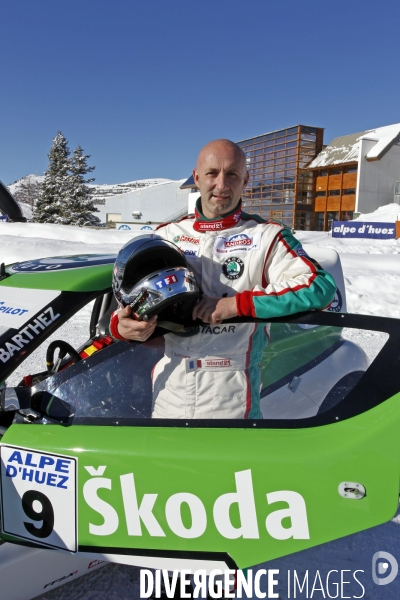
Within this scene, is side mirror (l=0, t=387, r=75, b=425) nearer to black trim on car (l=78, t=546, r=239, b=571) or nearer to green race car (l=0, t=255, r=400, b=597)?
green race car (l=0, t=255, r=400, b=597)

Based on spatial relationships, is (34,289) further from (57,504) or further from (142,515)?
(142,515)

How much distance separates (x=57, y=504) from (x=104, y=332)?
4.03 feet

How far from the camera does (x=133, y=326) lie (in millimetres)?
1527

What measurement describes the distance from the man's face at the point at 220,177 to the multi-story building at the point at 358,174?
30.4m

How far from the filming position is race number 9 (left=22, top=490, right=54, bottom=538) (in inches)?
57.0

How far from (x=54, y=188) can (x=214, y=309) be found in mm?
34950

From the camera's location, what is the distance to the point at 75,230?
54.6 ft

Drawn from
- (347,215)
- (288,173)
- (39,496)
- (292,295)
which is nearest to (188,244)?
(292,295)

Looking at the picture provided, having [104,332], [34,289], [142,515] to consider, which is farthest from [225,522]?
[104,332]

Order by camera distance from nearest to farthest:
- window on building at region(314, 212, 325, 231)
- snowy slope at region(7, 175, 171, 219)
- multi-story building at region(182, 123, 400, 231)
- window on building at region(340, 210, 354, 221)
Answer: multi-story building at region(182, 123, 400, 231) → window on building at region(340, 210, 354, 221) → window on building at region(314, 212, 325, 231) → snowy slope at region(7, 175, 171, 219)

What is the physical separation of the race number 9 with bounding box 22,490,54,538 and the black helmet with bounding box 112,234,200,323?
2.13 ft

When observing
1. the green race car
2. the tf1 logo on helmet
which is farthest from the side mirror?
the tf1 logo on helmet

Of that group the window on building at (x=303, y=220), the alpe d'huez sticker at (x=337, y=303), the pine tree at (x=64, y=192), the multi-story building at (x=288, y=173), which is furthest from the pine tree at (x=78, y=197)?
the alpe d'huez sticker at (x=337, y=303)

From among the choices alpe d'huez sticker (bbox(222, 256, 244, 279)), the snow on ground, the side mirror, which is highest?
alpe d'huez sticker (bbox(222, 256, 244, 279))
